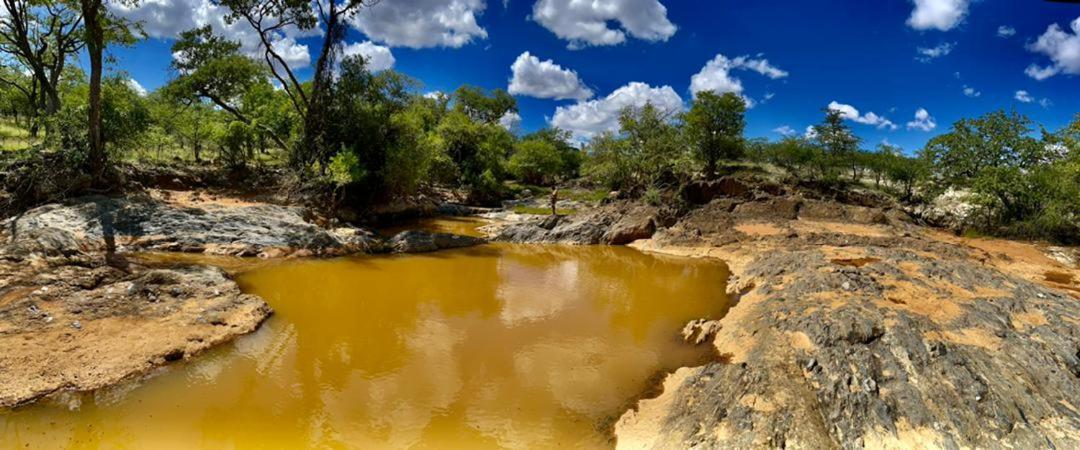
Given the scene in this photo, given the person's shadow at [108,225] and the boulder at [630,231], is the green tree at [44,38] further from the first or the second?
the boulder at [630,231]

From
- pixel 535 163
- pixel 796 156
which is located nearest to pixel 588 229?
pixel 796 156

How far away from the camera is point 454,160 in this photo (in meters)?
43.5

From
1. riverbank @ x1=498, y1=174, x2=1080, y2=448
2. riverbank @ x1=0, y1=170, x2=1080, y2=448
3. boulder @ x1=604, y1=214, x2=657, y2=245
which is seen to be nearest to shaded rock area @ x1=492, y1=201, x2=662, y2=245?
boulder @ x1=604, y1=214, x2=657, y2=245

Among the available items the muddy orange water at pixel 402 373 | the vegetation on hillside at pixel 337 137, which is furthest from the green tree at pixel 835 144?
the muddy orange water at pixel 402 373

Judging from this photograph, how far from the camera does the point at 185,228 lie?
15383 mm

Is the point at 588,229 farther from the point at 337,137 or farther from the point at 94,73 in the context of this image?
the point at 94,73

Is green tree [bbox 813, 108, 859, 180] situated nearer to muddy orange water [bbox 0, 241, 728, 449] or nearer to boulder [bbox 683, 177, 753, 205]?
boulder [bbox 683, 177, 753, 205]

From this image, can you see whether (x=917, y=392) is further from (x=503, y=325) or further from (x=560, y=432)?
(x=503, y=325)

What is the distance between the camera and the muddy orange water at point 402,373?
→ 589cm

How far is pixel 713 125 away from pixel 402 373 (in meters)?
30.7

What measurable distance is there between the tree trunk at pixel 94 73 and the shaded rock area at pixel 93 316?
20.5ft

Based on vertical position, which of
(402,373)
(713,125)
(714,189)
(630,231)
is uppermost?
(713,125)

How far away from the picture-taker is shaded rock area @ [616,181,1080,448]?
18.0ft

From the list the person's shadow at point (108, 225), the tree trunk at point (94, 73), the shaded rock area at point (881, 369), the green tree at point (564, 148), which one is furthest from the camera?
the green tree at point (564, 148)
